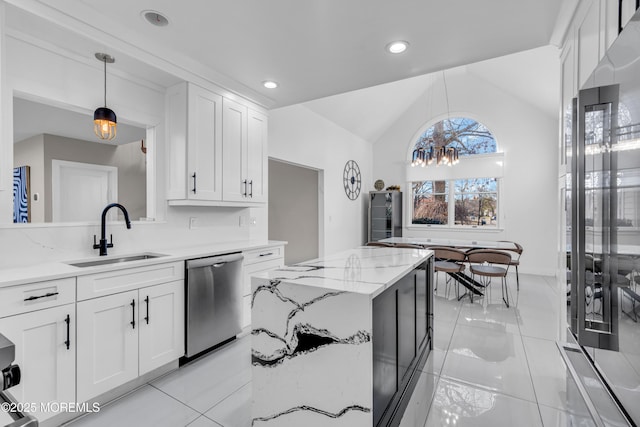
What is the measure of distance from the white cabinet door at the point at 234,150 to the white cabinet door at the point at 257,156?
0.07 meters

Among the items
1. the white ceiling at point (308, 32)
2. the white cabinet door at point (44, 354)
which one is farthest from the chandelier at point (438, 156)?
the white cabinet door at point (44, 354)

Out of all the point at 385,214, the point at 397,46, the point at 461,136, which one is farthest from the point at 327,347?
the point at 461,136

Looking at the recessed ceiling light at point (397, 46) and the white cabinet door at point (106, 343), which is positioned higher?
the recessed ceiling light at point (397, 46)

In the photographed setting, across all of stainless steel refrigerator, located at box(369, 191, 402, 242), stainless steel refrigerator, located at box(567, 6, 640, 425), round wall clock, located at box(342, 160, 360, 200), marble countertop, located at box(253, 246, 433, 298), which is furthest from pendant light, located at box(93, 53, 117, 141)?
stainless steel refrigerator, located at box(369, 191, 402, 242)

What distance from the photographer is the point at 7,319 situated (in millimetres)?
1467

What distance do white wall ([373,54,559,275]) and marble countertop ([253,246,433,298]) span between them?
4877 mm

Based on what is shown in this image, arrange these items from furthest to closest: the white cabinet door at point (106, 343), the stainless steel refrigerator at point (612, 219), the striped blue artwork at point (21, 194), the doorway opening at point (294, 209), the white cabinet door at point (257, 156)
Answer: the doorway opening at point (294, 209), the white cabinet door at point (257, 156), the striped blue artwork at point (21, 194), the white cabinet door at point (106, 343), the stainless steel refrigerator at point (612, 219)

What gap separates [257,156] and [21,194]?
202 centimetres

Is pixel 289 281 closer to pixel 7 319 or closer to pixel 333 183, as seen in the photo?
pixel 7 319

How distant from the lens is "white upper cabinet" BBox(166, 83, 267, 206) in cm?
→ 267

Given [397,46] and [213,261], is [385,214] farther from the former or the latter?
[213,261]

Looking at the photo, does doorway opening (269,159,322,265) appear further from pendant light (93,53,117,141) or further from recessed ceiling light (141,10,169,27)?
recessed ceiling light (141,10,169,27)

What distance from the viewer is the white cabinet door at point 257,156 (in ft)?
10.8

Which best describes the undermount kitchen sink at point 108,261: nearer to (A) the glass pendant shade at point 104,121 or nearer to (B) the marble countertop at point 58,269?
(B) the marble countertop at point 58,269
